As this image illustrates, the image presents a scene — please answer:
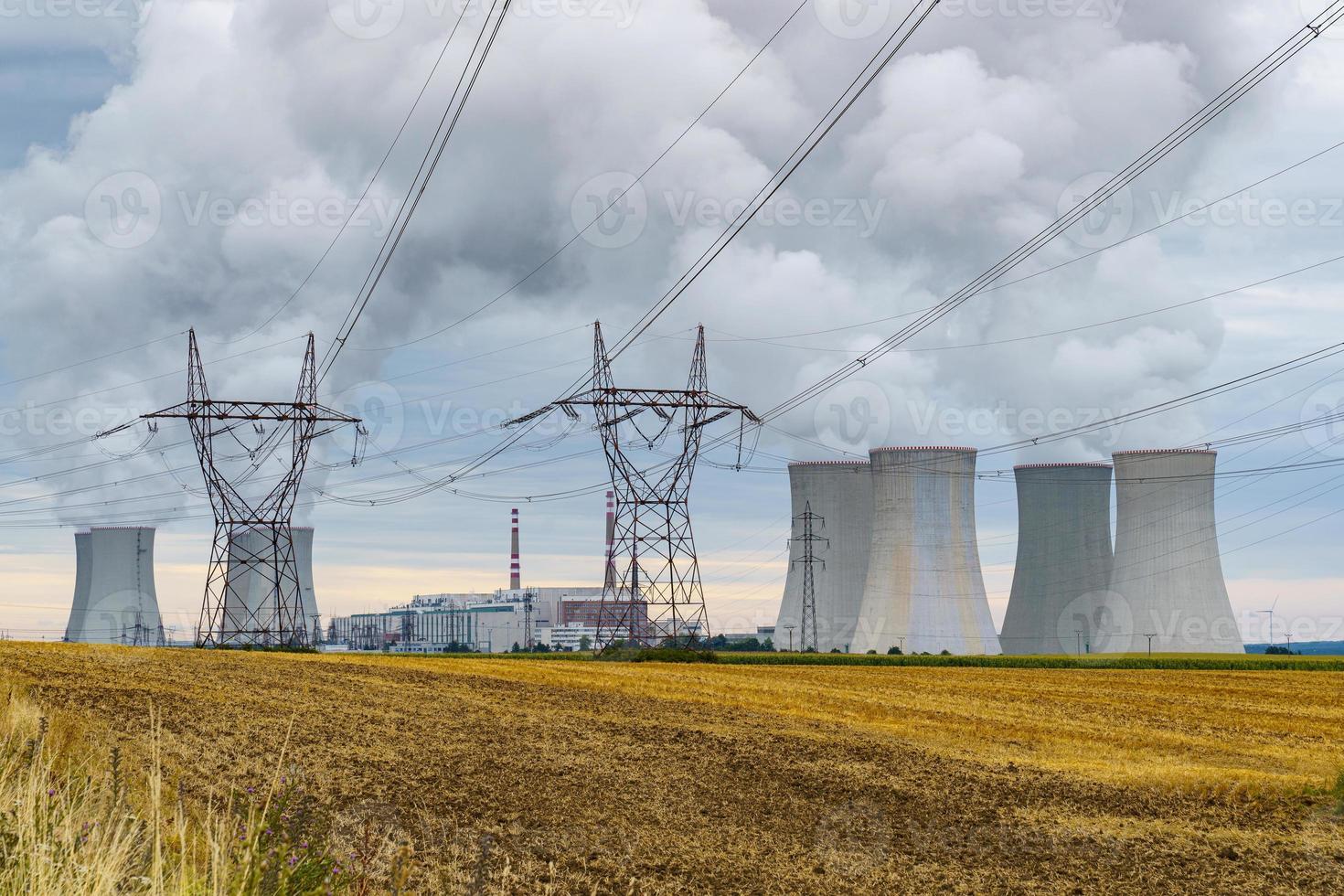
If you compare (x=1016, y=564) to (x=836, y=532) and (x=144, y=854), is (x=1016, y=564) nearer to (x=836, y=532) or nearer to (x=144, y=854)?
(x=836, y=532)

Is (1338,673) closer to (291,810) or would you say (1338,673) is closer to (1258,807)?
(1258,807)

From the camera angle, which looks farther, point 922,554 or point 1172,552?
point 922,554

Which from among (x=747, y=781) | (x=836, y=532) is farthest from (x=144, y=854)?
(x=836, y=532)

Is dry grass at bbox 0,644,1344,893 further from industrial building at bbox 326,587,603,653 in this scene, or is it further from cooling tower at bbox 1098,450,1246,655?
industrial building at bbox 326,587,603,653

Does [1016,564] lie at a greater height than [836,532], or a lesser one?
lesser

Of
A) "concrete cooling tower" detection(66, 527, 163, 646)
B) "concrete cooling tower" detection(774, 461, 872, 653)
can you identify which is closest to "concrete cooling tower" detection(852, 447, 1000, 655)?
"concrete cooling tower" detection(774, 461, 872, 653)

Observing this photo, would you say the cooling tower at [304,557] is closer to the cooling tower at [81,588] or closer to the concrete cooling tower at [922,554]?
the cooling tower at [81,588]

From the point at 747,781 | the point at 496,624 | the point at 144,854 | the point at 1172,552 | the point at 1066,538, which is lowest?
the point at 496,624
